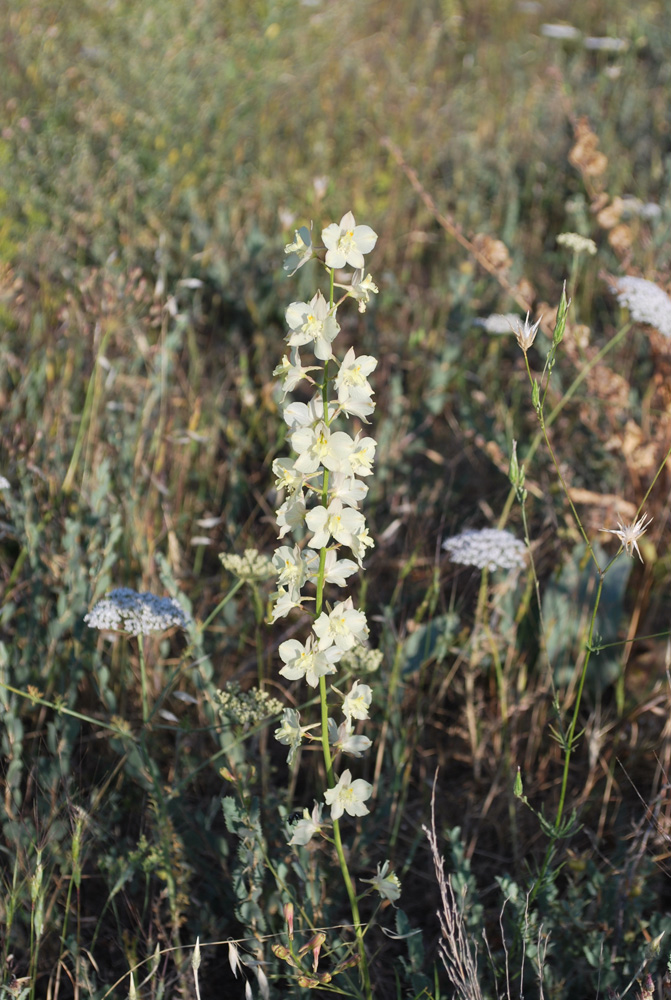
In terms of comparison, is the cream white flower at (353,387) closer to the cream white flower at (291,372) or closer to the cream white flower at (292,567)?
the cream white flower at (291,372)

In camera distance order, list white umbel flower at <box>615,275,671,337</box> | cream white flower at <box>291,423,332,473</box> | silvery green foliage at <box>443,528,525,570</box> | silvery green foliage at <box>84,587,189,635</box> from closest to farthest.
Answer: cream white flower at <box>291,423,332,473</box>, silvery green foliage at <box>84,587,189,635</box>, silvery green foliage at <box>443,528,525,570</box>, white umbel flower at <box>615,275,671,337</box>

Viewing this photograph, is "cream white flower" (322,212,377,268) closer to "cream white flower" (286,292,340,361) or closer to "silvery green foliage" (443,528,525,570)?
"cream white flower" (286,292,340,361)

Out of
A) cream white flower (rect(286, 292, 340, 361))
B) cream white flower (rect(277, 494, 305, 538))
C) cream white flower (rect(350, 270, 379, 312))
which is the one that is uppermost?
cream white flower (rect(350, 270, 379, 312))

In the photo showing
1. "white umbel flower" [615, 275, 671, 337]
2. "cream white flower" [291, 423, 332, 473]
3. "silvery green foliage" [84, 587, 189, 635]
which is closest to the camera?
"cream white flower" [291, 423, 332, 473]

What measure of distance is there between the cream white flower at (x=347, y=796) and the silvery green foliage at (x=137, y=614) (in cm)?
52

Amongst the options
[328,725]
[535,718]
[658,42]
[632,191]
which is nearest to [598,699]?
[535,718]

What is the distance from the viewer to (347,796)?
47.3 inches

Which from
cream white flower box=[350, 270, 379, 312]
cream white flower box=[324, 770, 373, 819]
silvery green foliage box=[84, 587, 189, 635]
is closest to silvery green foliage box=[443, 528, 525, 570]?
silvery green foliage box=[84, 587, 189, 635]

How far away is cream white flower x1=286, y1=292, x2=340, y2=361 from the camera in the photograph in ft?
3.66

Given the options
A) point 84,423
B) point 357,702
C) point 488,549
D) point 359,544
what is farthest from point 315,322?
point 84,423

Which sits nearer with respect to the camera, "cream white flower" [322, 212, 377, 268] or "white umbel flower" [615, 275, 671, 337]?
"cream white flower" [322, 212, 377, 268]

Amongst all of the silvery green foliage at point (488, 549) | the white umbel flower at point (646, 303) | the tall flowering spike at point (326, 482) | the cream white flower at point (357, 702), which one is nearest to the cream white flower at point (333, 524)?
the tall flowering spike at point (326, 482)

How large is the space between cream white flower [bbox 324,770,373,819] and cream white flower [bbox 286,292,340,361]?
598 mm

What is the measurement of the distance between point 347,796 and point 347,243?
30.6 inches
